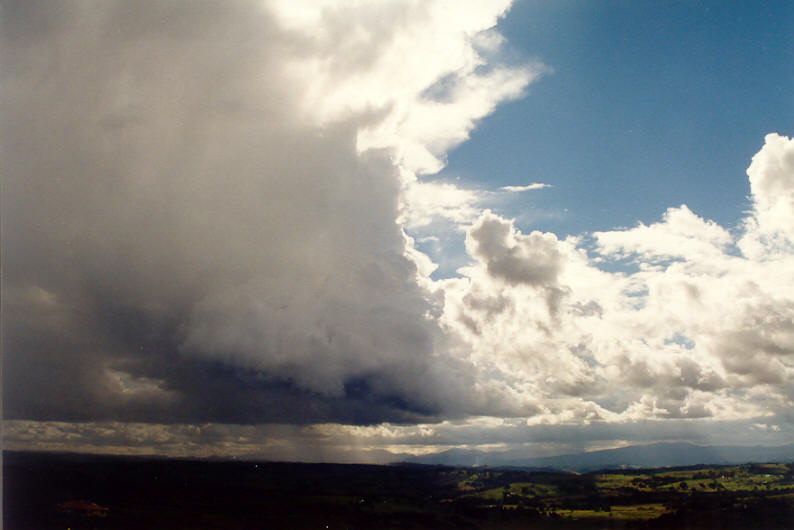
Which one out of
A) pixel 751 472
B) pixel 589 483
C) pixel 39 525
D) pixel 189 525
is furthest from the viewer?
pixel 751 472

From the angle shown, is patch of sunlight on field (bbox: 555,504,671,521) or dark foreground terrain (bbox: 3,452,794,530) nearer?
dark foreground terrain (bbox: 3,452,794,530)

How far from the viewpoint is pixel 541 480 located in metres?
24.5

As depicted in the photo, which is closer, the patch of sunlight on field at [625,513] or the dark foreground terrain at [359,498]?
the dark foreground terrain at [359,498]

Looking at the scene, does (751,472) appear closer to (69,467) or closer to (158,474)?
(158,474)

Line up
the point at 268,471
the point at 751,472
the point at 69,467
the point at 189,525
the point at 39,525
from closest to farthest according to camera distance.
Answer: the point at 39,525 < the point at 189,525 < the point at 69,467 < the point at 268,471 < the point at 751,472

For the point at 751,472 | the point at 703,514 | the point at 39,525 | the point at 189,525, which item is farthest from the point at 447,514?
the point at 751,472

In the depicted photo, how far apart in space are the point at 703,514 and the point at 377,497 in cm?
1475

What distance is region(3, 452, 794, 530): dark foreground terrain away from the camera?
1912cm

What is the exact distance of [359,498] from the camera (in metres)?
22.3

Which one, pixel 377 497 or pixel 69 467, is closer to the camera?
pixel 69 467

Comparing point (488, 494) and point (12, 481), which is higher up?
point (12, 481)

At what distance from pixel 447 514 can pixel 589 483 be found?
9.01 m

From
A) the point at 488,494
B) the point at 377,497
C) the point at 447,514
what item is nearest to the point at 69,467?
the point at 377,497

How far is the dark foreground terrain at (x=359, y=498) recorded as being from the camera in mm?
19125
